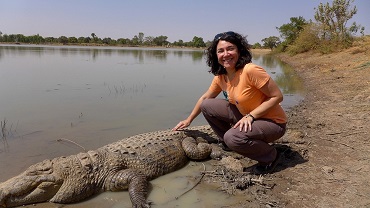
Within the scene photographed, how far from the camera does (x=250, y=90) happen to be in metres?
3.43

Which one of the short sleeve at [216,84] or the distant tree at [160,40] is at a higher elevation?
the distant tree at [160,40]

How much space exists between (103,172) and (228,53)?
7.16 feet

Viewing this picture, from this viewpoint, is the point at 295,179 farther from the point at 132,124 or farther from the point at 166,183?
the point at 132,124

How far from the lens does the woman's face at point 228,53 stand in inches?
138

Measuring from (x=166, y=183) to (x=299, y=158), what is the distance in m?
1.93

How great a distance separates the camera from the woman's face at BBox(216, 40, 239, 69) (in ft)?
11.5

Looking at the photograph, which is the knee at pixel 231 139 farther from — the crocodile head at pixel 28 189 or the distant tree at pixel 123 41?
the distant tree at pixel 123 41

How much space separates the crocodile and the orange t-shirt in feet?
4.02

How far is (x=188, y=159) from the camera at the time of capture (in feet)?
14.8

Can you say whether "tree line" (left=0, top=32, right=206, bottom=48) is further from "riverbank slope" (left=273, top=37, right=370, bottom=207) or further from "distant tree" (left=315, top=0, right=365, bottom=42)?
"riverbank slope" (left=273, top=37, right=370, bottom=207)

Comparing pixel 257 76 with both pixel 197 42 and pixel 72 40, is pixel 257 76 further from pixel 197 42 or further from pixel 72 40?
pixel 197 42

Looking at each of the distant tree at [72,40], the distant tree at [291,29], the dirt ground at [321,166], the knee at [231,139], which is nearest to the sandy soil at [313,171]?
the dirt ground at [321,166]

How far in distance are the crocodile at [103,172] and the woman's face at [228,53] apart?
1.54m

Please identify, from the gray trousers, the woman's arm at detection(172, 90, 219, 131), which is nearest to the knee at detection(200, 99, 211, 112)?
the woman's arm at detection(172, 90, 219, 131)
